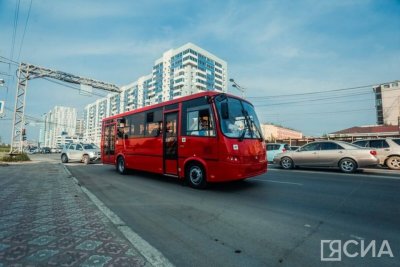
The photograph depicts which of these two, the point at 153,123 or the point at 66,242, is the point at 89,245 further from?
the point at 153,123

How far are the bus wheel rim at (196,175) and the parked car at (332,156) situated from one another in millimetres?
8005

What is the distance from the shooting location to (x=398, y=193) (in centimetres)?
634

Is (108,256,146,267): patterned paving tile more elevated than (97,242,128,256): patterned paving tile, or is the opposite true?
(97,242,128,256): patterned paving tile

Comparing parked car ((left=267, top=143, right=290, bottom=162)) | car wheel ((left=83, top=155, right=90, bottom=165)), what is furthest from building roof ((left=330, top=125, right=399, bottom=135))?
car wheel ((left=83, top=155, right=90, bottom=165))

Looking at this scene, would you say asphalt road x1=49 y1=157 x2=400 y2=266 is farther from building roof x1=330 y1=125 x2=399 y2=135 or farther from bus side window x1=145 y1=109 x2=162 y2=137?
building roof x1=330 y1=125 x2=399 y2=135

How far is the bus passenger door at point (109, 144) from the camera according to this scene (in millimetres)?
12445

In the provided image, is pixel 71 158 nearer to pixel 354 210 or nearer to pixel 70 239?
pixel 70 239

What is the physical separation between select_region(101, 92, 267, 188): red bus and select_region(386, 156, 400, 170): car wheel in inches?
391

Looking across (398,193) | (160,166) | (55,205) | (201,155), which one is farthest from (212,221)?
(398,193)

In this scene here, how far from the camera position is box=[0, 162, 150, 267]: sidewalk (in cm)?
277

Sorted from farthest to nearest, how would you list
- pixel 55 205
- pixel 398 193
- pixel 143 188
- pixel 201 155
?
pixel 143 188, pixel 201 155, pixel 398 193, pixel 55 205

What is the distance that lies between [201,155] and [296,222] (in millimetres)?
3534

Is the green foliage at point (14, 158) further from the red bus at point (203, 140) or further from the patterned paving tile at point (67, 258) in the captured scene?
A: the patterned paving tile at point (67, 258)

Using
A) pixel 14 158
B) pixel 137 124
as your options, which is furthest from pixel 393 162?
pixel 14 158
